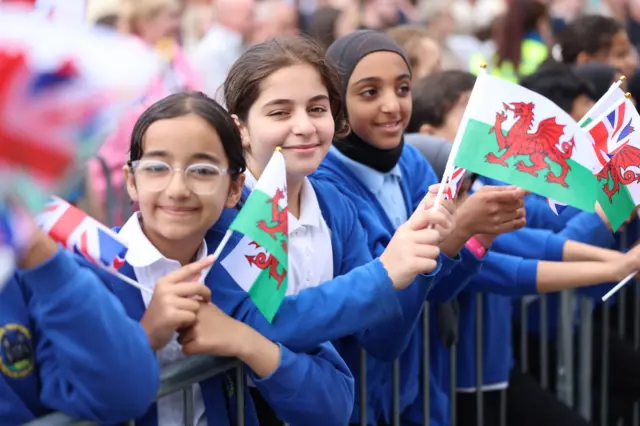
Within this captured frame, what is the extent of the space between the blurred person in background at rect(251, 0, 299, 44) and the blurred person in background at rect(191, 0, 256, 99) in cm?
7

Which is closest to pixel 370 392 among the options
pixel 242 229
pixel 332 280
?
pixel 332 280

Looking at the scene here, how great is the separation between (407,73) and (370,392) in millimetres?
1059

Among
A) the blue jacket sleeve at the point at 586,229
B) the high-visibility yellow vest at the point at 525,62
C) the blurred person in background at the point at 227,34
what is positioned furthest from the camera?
the blurred person in background at the point at 227,34

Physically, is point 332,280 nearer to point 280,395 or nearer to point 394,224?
point 280,395

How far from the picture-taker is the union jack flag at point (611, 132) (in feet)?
11.9

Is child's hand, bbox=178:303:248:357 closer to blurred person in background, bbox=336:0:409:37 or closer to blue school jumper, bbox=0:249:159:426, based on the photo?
blue school jumper, bbox=0:249:159:426

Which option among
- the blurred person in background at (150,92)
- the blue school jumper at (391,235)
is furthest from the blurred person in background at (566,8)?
the blue school jumper at (391,235)

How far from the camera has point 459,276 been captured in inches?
149

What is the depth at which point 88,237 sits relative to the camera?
267cm

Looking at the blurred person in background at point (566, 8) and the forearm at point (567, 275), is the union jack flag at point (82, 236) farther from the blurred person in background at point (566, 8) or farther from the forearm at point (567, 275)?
→ the blurred person in background at point (566, 8)

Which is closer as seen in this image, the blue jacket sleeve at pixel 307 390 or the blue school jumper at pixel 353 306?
the blue jacket sleeve at pixel 307 390

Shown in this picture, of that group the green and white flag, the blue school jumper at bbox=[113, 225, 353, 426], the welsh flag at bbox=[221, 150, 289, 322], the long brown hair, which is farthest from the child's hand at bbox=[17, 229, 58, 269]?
the long brown hair

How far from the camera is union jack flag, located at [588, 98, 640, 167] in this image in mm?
3617

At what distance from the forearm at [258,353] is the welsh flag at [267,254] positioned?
0.19 ft
